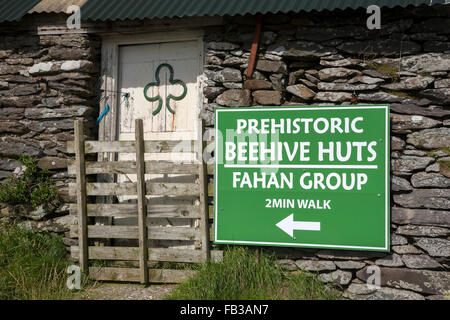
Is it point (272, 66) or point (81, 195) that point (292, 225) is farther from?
point (81, 195)

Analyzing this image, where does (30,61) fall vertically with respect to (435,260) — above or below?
above

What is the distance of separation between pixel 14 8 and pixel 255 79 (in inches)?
130

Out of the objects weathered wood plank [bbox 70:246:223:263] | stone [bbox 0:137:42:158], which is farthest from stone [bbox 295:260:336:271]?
stone [bbox 0:137:42:158]

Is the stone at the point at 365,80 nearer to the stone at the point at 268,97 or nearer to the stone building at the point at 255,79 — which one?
the stone building at the point at 255,79

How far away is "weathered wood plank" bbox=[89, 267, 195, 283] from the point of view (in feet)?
16.3

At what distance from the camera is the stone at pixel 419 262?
14.5 feet

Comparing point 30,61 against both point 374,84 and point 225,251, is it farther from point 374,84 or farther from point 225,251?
point 374,84

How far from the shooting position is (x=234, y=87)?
5.12 m

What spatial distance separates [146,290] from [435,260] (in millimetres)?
3023

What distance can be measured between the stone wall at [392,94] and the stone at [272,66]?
0.01 meters

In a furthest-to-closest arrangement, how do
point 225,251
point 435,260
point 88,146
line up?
1. point 88,146
2. point 225,251
3. point 435,260

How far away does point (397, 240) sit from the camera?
4.52 meters

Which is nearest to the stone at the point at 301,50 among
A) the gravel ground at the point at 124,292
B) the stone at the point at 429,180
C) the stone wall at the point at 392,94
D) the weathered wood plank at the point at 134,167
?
the stone wall at the point at 392,94

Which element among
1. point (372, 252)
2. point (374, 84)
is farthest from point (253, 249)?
point (374, 84)
